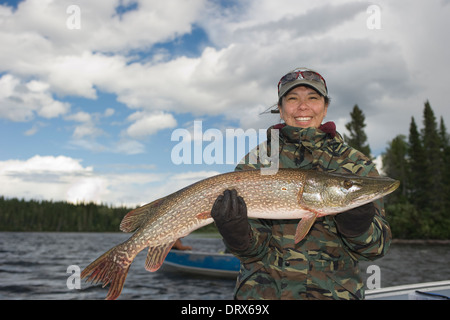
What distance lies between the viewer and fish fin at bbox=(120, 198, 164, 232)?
11.9 feet

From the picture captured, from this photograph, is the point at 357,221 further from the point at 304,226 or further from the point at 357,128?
the point at 357,128

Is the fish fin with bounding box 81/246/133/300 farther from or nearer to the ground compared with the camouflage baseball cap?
nearer to the ground

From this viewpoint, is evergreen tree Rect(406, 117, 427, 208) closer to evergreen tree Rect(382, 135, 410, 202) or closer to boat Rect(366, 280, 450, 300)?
evergreen tree Rect(382, 135, 410, 202)

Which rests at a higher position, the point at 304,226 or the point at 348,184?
the point at 348,184

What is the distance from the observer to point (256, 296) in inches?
119

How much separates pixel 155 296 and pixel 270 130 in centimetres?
1490

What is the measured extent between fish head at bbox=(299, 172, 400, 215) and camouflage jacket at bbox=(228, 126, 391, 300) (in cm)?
19

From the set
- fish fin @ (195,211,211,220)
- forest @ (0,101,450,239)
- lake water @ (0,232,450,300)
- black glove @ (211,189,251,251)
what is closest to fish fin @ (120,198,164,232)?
fish fin @ (195,211,211,220)

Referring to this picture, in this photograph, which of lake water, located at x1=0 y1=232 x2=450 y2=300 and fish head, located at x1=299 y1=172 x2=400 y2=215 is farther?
lake water, located at x1=0 y1=232 x2=450 y2=300

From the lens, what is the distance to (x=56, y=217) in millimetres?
115500

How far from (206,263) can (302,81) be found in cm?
1624

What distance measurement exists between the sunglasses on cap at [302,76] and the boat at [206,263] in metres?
14.5

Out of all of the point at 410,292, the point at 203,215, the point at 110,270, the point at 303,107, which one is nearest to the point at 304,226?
the point at 203,215
